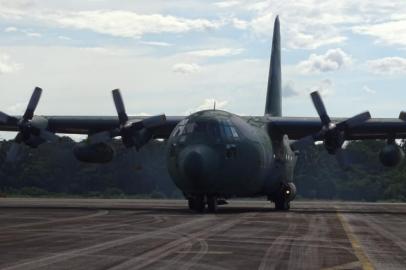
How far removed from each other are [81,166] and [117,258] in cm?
9343

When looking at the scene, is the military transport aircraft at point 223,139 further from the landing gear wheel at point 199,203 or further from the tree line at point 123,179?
the tree line at point 123,179

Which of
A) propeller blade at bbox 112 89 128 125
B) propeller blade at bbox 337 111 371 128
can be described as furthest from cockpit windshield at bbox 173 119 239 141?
propeller blade at bbox 337 111 371 128

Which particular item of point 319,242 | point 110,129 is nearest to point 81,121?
point 110,129

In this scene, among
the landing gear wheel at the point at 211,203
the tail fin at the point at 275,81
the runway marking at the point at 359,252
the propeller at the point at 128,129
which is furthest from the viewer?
the tail fin at the point at 275,81

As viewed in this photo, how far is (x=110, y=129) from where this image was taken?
42.8 meters

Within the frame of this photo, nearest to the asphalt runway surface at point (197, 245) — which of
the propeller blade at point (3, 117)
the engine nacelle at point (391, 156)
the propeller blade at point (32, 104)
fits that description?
the propeller blade at point (32, 104)

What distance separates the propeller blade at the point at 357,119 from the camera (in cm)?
3622

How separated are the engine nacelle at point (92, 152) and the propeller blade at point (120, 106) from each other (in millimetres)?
2165

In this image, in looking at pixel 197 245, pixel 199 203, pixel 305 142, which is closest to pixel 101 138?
pixel 199 203

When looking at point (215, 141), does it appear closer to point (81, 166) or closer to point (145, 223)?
point (145, 223)

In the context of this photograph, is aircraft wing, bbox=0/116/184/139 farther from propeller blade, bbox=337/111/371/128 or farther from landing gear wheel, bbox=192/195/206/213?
propeller blade, bbox=337/111/371/128

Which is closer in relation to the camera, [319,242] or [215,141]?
[319,242]

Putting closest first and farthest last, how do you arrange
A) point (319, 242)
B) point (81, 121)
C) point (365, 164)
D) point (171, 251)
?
point (171, 251) < point (319, 242) < point (81, 121) < point (365, 164)

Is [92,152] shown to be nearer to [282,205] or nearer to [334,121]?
[282,205]
